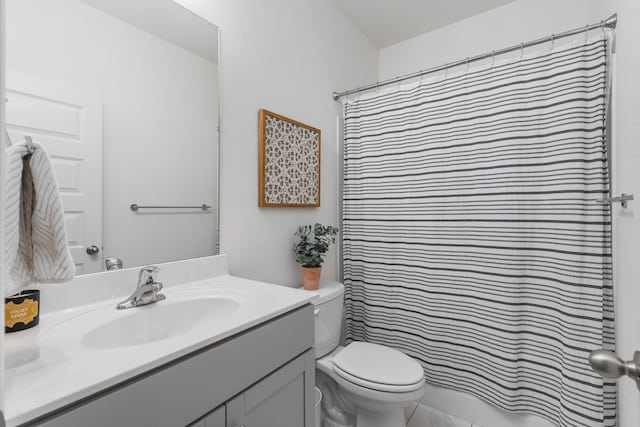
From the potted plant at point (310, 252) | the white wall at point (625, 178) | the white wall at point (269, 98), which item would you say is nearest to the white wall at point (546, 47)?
the white wall at point (625, 178)

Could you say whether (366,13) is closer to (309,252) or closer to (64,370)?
(309,252)

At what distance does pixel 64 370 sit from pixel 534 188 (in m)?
1.72

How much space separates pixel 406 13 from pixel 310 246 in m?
1.71

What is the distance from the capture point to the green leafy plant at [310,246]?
5.09 feet

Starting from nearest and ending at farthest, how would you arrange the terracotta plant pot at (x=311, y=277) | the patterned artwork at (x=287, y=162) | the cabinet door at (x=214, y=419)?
the cabinet door at (x=214, y=419), the patterned artwork at (x=287, y=162), the terracotta plant pot at (x=311, y=277)

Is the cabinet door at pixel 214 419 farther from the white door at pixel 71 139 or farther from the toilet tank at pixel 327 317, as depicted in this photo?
the toilet tank at pixel 327 317

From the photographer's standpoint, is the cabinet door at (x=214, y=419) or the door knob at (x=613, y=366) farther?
the cabinet door at (x=214, y=419)

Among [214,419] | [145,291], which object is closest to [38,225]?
[145,291]

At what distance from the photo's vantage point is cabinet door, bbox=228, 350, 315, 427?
0.75 metres

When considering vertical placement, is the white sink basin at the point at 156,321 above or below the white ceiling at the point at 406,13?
below

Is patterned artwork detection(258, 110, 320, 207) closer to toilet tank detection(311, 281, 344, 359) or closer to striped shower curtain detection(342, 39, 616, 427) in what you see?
striped shower curtain detection(342, 39, 616, 427)

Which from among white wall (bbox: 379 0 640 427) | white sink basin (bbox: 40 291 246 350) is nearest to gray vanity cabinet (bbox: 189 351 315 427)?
white sink basin (bbox: 40 291 246 350)

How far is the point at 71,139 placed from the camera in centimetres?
86

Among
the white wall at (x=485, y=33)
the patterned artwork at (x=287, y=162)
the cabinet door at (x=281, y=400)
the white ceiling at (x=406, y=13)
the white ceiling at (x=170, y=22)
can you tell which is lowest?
the cabinet door at (x=281, y=400)
